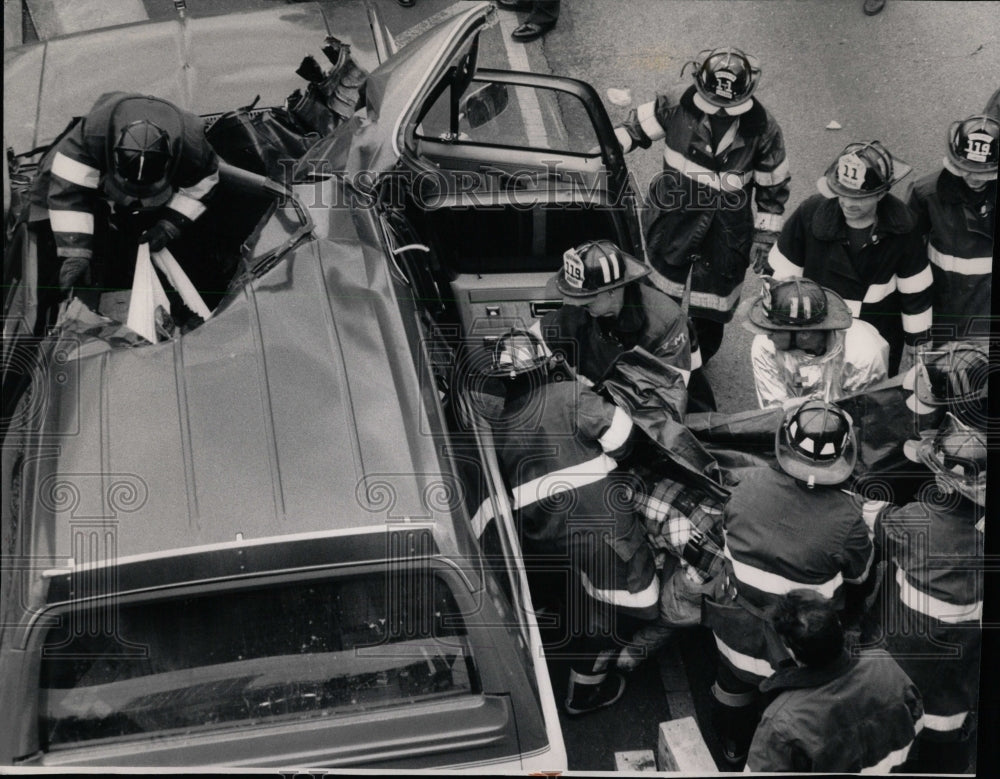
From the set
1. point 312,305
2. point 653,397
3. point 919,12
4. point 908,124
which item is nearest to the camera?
point 312,305

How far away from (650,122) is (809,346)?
1.54 meters

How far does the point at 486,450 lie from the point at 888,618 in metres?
1.38

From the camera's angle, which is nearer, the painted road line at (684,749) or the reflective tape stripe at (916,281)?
the painted road line at (684,749)

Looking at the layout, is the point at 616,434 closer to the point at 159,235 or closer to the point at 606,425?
the point at 606,425

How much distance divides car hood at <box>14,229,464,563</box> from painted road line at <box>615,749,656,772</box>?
4.77 feet

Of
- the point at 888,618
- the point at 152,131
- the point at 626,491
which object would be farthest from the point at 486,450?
the point at 152,131

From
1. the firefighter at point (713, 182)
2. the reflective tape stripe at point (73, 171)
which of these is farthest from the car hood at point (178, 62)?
the firefighter at point (713, 182)

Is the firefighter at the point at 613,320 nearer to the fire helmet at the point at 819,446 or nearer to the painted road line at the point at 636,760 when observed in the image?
the fire helmet at the point at 819,446

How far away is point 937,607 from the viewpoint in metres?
3.28

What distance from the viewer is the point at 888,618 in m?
3.43

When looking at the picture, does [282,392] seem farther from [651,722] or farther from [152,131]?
[651,722]

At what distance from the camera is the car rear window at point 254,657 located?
283 centimetres

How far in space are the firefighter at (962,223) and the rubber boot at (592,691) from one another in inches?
79.9

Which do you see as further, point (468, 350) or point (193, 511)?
point (468, 350)
